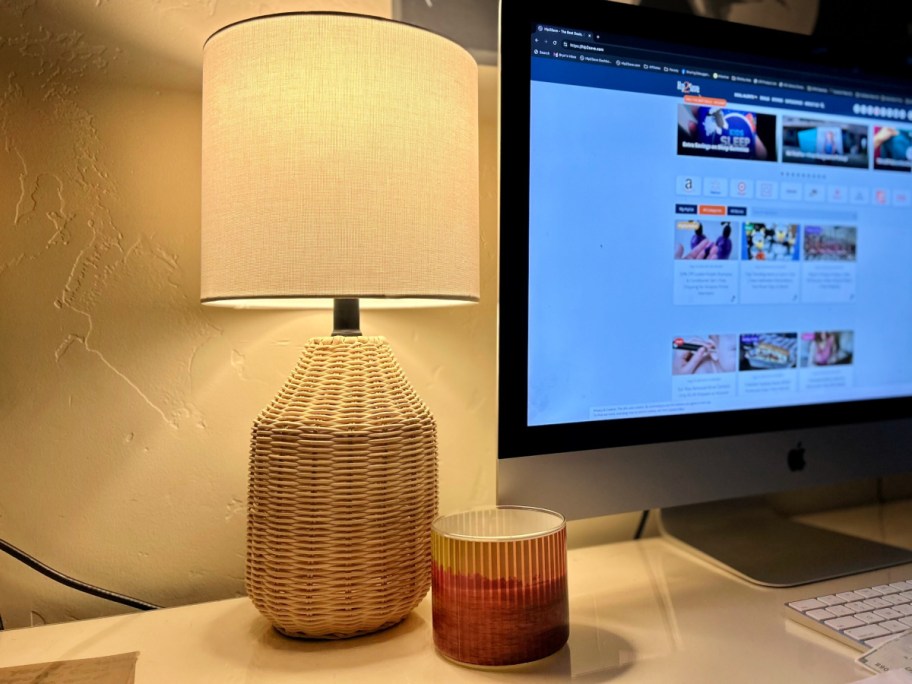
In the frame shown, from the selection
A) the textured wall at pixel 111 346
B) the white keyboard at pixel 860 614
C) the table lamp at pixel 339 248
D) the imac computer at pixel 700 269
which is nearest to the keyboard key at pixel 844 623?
the white keyboard at pixel 860 614

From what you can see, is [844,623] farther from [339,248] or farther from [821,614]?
[339,248]

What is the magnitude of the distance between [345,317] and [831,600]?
49cm

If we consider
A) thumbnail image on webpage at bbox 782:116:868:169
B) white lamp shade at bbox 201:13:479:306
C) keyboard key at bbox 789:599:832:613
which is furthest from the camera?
thumbnail image on webpage at bbox 782:116:868:169

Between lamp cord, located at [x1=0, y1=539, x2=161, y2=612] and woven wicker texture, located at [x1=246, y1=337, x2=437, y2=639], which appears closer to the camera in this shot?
woven wicker texture, located at [x1=246, y1=337, x2=437, y2=639]

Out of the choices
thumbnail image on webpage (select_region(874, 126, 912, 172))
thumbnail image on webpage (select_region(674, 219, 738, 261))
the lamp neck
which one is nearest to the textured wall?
the lamp neck

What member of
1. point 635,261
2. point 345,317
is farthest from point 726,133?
point 345,317

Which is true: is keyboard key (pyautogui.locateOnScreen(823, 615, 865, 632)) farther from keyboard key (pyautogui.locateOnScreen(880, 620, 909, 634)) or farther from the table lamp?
the table lamp

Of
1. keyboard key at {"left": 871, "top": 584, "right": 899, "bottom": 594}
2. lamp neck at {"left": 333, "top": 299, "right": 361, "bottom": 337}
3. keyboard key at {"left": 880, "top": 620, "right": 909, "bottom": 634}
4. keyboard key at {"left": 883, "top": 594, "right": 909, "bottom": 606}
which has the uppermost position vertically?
lamp neck at {"left": 333, "top": 299, "right": 361, "bottom": 337}

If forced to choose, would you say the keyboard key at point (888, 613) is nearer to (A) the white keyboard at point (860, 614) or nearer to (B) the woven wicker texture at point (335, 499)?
(A) the white keyboard at point (860, 614)

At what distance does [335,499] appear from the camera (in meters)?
0.56

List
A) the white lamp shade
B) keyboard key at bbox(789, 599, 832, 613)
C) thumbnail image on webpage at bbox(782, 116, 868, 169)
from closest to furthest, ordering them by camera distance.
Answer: the white lamp shade
keyboard key at bbox(789, 599, 832, 613)
thumbnail image on webpage at bbox(782, 116, 868, 169)

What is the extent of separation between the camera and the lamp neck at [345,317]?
628 millimetres

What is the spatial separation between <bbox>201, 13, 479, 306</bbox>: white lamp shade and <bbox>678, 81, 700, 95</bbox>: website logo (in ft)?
0.94

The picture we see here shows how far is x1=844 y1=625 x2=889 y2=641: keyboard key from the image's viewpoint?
56 centimetres
